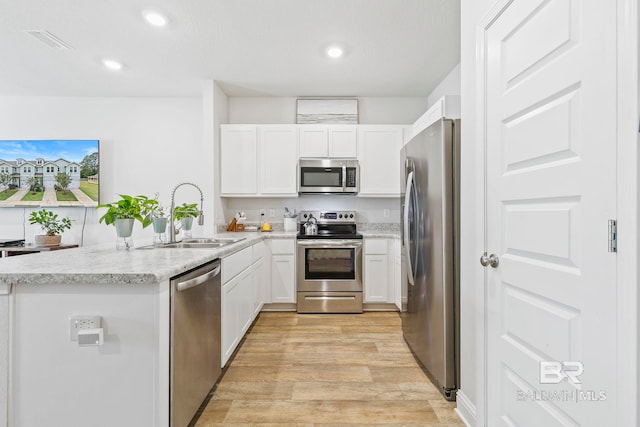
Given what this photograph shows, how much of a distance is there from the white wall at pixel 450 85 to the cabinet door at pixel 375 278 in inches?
77.7

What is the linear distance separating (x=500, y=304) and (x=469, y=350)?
47 cm

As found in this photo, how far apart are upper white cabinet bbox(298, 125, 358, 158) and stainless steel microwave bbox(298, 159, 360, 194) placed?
11cm

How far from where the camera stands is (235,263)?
99.3 inches

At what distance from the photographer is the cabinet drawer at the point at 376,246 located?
379 centimetres

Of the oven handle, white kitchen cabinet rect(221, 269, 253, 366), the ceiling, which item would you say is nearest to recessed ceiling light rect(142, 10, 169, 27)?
the ceiling

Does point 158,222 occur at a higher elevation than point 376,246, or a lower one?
higher

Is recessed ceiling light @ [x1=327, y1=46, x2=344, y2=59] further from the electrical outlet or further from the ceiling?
the electrical outlet

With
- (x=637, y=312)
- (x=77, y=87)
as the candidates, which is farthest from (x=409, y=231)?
(x=77, y=87)

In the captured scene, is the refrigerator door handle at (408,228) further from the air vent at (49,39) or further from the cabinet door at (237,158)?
the air vent at (49,39)

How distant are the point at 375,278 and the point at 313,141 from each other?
5.94 feet

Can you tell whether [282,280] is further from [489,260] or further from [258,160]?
[489,260]

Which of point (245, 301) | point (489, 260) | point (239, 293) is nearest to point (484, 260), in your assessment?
point (489, 260)

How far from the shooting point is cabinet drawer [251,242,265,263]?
3273 millimetres

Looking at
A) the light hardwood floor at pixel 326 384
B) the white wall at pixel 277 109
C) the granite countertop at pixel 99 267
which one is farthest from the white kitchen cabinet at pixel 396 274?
the granite countertop at pixel 99 267
